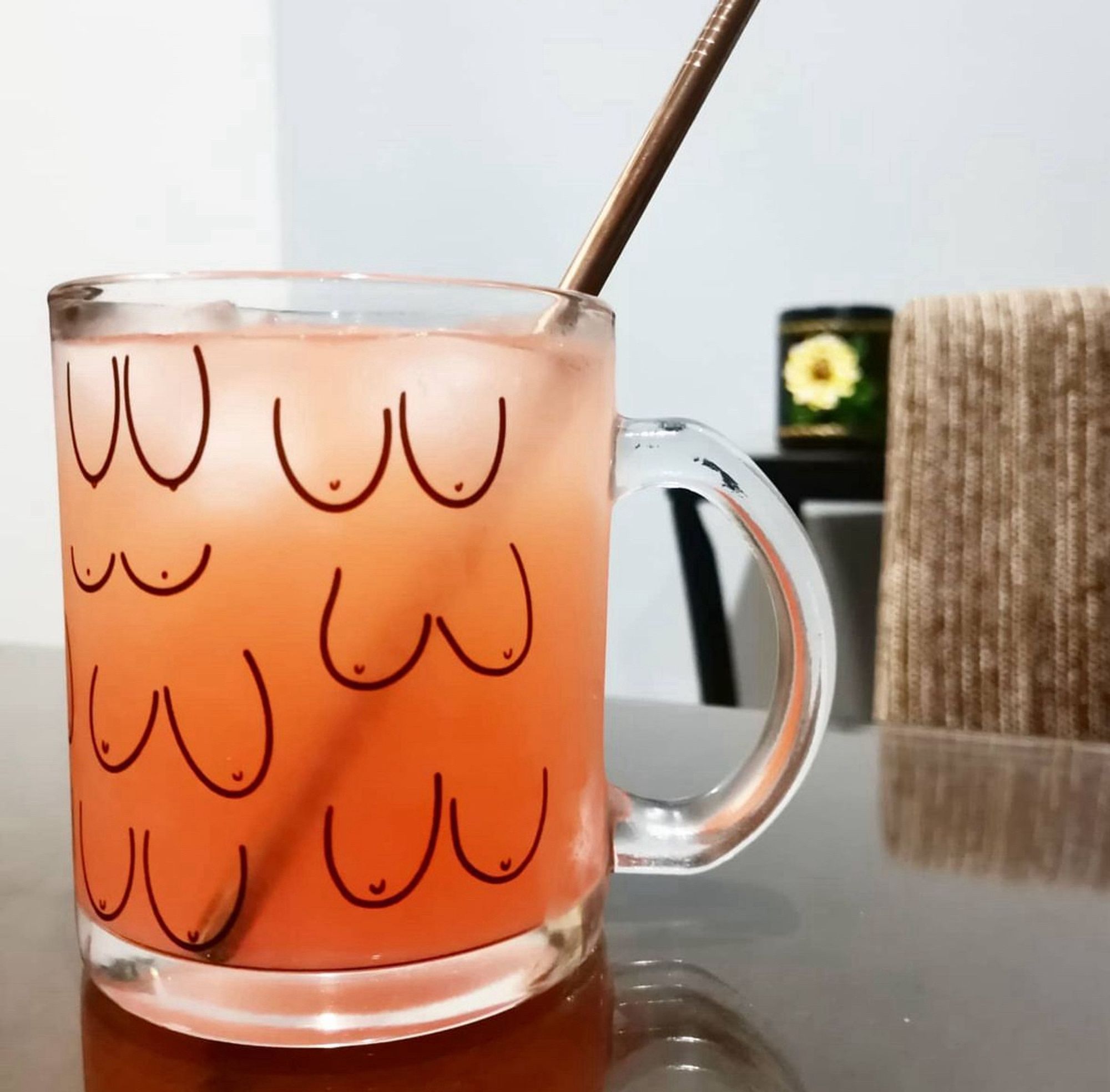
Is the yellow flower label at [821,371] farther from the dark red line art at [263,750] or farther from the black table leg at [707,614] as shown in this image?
the dark red line art at [263,750]

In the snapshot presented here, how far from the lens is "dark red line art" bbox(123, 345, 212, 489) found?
0.26 metres

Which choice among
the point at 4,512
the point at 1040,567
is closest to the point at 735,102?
the point at 1040,567

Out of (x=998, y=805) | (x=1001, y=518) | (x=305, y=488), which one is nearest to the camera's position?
(x=305, y=488)

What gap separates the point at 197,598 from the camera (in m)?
0.26

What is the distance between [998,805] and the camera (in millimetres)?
504

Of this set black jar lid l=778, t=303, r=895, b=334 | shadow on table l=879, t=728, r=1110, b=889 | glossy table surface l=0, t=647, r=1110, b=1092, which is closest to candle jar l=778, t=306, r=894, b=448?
black jar lid l=778, t=303, r=895, b=334

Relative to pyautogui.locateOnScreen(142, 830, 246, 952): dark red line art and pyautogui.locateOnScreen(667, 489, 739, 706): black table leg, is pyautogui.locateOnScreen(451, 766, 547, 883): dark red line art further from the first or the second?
pyautogui.locateOnScreen(667, 489, 739, 706): black table leg

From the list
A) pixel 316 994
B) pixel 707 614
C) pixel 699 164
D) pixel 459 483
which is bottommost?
pixel 707 614

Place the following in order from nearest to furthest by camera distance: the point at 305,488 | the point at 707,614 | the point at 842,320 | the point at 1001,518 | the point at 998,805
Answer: the point at 305,488
the point at 998,805
the point at 1001,518
the point at 842,320
the point at 707,614

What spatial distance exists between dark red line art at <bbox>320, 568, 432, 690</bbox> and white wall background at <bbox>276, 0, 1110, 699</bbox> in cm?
89

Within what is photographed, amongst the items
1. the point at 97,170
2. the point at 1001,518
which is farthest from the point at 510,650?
the point at 97,170

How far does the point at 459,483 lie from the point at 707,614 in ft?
2.93

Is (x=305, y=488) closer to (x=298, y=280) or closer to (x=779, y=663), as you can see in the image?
(x=298, y=280)

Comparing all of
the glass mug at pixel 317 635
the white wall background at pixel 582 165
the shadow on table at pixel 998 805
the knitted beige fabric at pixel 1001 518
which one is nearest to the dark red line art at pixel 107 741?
the glass mug at pixel 317 635
